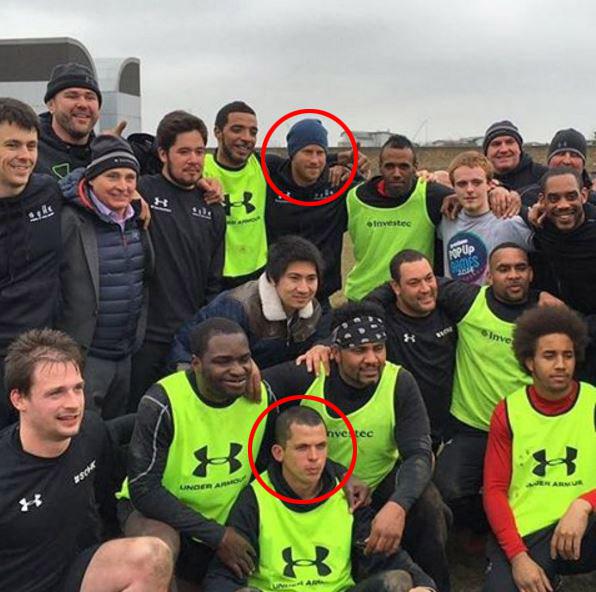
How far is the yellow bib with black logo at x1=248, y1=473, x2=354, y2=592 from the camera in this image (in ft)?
13.1

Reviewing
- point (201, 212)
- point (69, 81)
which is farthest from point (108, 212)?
point (69, 81)

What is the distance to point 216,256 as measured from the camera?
550 centimetres

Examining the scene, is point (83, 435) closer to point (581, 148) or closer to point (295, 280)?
point (295, 280)

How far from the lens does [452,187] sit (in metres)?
6.03

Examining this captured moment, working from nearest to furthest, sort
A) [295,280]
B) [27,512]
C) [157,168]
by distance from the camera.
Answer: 1. [27,512]
2. [295,280]
3. [157,168]

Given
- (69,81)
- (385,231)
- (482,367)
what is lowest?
(482,367)

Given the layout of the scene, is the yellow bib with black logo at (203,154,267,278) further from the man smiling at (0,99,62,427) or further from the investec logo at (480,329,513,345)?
the investec logo at (480,329,513,345)

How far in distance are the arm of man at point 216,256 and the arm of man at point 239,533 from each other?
5.69 ft

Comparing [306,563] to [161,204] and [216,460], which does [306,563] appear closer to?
[216,460]

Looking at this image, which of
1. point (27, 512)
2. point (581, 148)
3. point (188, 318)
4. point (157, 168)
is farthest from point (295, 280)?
point (581, 148)

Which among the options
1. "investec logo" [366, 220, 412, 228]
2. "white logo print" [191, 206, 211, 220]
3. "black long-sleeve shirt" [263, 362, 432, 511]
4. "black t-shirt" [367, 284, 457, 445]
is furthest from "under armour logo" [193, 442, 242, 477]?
"investec logo" [366, 220, 412, 228]

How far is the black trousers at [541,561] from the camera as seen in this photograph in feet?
13.8

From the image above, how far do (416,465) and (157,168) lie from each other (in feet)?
9.25

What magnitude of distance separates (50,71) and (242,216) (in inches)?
950
